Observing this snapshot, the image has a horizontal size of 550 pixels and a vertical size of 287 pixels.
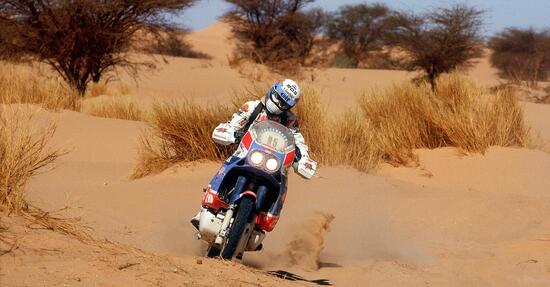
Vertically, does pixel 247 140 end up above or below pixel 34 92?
above

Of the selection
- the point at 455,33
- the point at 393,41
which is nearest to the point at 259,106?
the point at 455,33

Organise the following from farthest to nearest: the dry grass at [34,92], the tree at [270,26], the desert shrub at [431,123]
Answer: the tree at [270,26] < the dry grass at [34,92] < the desert shrub at [431,123]

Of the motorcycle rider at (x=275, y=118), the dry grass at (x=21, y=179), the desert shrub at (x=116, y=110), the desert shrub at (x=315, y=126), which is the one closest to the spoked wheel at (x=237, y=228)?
the motorcycle rider at (x=275, y=118)

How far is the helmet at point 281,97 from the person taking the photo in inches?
251

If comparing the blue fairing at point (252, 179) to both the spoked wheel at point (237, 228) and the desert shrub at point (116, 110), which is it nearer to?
the spoked wheel at point (237, 228)

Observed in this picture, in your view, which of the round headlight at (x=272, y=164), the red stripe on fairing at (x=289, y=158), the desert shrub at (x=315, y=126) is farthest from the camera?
the desert shrub at (x=315, y=126)

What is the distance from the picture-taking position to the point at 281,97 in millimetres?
6395

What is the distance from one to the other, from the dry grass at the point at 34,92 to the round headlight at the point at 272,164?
30.9 ft

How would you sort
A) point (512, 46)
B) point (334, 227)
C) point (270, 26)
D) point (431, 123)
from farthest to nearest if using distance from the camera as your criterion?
point (512, 46), point (270, 26), point (431, 123), point (334, 227)

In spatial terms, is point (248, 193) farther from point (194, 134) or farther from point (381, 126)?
point (381, 126)

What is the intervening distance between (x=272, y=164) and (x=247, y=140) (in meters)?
0.35

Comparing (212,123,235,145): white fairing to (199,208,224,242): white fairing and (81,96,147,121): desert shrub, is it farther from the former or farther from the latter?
(81,96,147,121): desert shrub

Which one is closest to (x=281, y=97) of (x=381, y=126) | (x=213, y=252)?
(x=213, y=252)

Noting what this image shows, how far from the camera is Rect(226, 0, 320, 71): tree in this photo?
3772 centimetres
